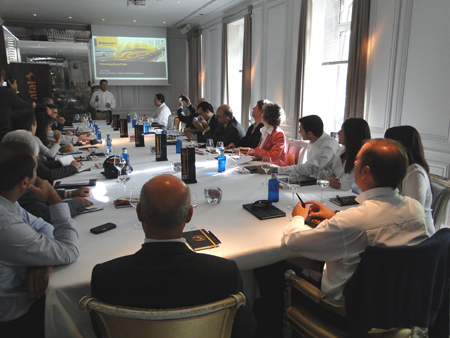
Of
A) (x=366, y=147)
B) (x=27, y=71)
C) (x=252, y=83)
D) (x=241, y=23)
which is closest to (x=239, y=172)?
(x=366, y=147)

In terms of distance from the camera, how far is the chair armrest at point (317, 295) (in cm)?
138

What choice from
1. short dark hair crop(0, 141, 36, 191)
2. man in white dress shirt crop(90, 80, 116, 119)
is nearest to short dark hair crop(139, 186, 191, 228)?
short dark hair crop(0, 141, 36, 191)

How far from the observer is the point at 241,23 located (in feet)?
27.6

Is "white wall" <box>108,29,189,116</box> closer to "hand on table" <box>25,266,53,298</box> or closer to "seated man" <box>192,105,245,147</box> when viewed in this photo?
"seated man" <box>192,105,245,147</box>

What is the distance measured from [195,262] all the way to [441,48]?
3.81 metres

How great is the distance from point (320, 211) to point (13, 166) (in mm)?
1527

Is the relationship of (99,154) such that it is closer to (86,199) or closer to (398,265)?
(86,199)

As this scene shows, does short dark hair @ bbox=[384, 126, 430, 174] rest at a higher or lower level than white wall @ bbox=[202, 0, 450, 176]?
lower

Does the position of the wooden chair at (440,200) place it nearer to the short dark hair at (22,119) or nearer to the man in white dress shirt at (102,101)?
the short dark hair at (22,119)

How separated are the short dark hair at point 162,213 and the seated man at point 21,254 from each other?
54 centimetres

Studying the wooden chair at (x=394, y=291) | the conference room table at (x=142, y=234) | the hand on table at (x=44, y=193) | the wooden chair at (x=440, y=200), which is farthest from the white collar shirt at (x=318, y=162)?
the hand on table at (x=44, y=193)

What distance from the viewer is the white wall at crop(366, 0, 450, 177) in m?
3.57

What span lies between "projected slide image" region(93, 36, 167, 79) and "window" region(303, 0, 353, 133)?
7.04 m

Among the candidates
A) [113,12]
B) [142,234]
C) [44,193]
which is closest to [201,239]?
[142,234]
